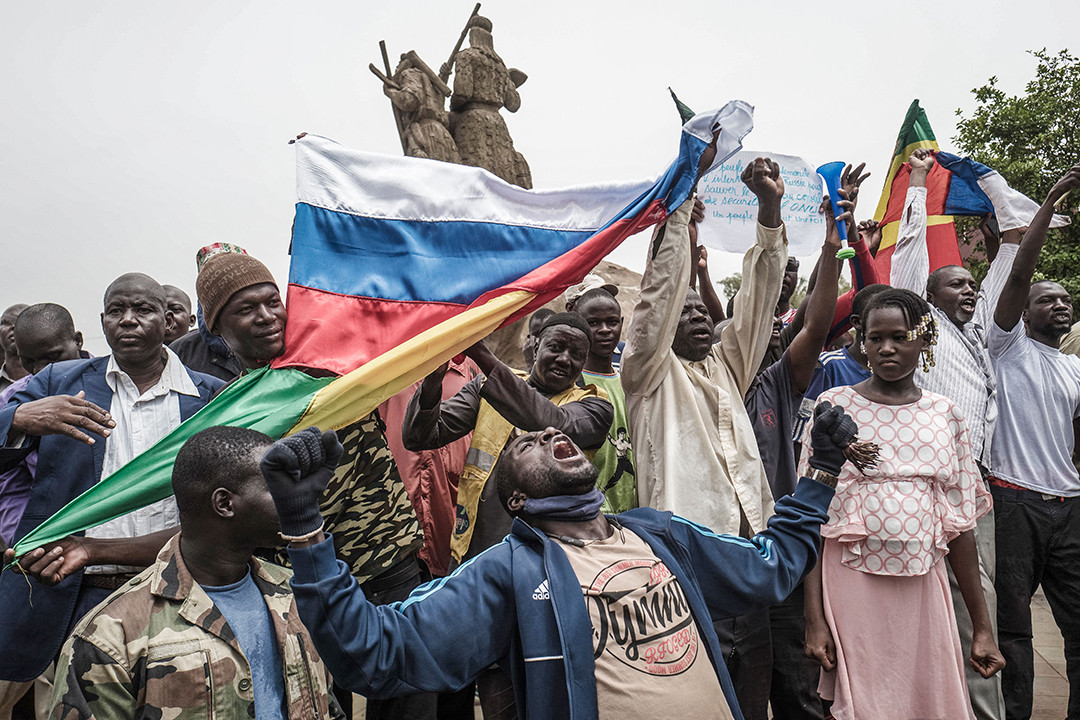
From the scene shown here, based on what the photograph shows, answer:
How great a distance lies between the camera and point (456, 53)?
16.2m

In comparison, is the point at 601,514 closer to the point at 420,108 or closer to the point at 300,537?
the point at 300,537

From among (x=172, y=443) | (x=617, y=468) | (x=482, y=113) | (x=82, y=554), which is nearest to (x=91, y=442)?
(x=172, y=443)

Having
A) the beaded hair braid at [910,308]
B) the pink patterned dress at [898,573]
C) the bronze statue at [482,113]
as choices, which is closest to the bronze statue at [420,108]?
the bronze statue at [482,113]

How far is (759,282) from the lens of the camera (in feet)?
11.6

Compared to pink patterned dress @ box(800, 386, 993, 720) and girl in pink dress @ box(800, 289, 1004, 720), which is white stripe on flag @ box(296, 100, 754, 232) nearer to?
girl in pink dress @ box(800, 289, 1004, 720)

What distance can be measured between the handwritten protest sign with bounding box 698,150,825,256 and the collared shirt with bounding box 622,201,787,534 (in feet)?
3.50

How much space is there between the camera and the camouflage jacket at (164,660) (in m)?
1.89

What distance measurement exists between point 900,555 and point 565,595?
169 cm

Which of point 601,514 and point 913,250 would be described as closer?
point 601,514

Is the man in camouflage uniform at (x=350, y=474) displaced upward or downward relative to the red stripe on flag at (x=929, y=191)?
downward

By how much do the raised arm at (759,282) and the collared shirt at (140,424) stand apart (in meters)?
2.33

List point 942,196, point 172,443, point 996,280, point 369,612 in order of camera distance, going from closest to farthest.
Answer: point 369,612 < point 172,443 < point 996,280 < point 942,196

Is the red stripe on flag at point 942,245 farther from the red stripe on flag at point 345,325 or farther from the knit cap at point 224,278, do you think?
the knit cap at point 224,278

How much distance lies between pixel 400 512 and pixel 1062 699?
4213 millimetres
